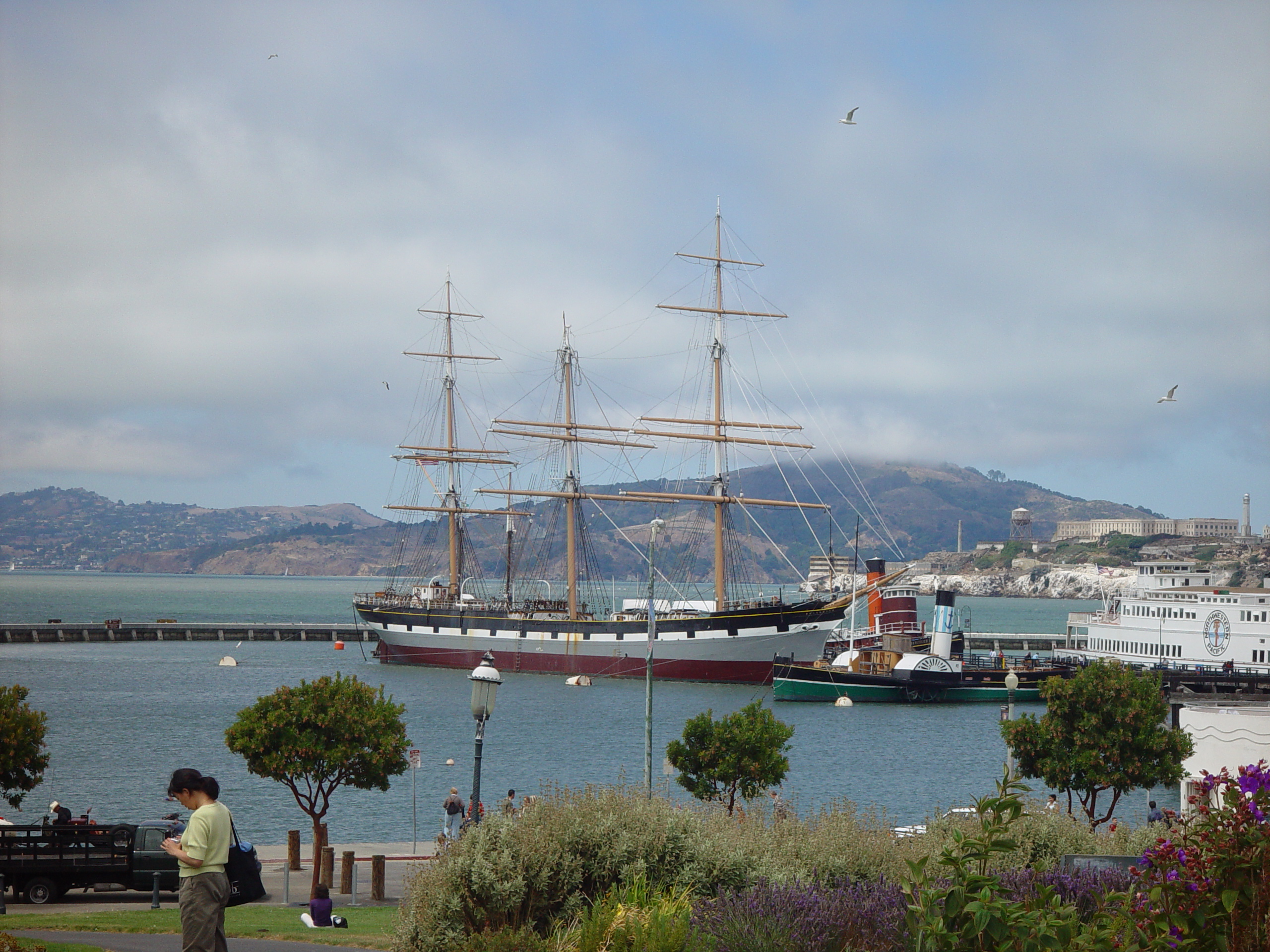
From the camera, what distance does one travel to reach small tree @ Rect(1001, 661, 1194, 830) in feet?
90.0

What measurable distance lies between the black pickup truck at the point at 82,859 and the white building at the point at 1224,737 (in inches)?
852

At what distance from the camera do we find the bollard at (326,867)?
19.5 metres

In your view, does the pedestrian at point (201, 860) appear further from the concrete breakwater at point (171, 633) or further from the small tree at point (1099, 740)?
the concrete breakwater at point (171, 633)

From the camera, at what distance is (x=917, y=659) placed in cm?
6500

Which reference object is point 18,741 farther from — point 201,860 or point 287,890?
point 201,860

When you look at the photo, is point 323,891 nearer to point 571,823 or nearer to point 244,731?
point 244,731

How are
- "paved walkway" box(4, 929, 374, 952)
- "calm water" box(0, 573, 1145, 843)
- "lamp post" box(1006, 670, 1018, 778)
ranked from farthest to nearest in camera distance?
"calm water" box(0, 573, 1145, 843) < "lamp post" box(1006, 670, 1018, 778) < "paved walkway" box(4, 929, 374, 952)

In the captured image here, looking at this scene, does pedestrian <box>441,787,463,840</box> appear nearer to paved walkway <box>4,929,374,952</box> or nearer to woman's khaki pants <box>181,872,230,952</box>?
paved walkway <box>4,929,374,952</box>

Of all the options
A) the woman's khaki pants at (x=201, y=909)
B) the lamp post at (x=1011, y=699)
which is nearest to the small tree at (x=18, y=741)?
→ the woman's khaki pants at (x=201, y=909)

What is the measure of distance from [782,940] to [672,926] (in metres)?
0.76

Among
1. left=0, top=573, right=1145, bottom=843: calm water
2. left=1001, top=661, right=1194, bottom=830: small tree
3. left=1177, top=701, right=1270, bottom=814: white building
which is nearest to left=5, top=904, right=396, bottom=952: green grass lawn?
left=0, top=573, right=1145, bottom=843: calm water

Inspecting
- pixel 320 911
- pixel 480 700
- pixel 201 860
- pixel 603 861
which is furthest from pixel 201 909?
pixel 320 911

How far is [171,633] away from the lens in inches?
4104

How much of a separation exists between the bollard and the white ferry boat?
56.4 metres
